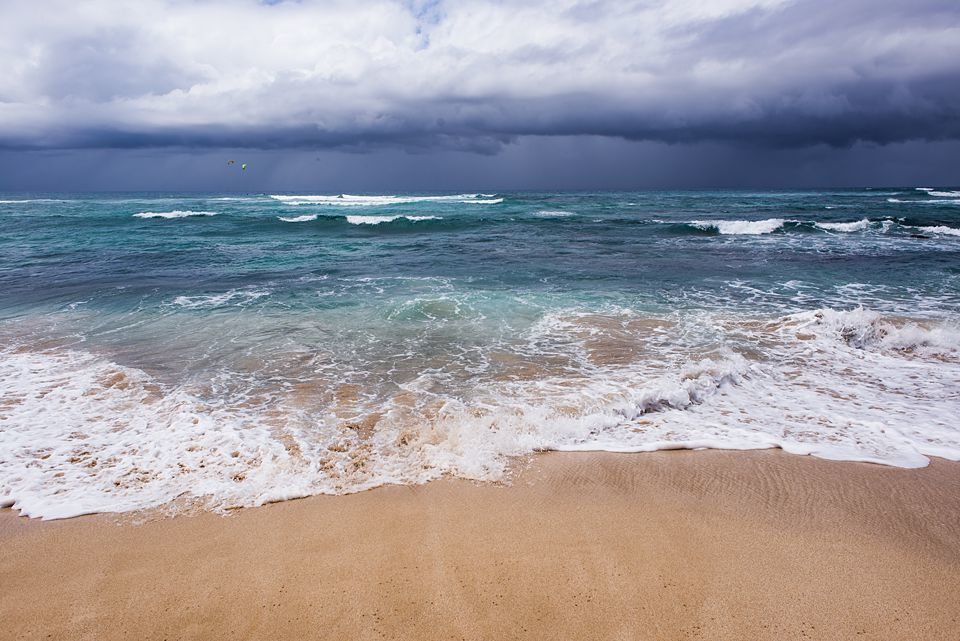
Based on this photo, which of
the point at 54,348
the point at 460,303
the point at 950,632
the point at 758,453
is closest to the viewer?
the point at 950,632

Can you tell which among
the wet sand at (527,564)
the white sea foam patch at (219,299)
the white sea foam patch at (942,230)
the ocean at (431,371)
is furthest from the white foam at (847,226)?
the white sea foam patch at (219,299)

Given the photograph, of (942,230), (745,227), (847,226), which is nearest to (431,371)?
(745,227)

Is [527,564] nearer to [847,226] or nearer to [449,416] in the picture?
[449,416]

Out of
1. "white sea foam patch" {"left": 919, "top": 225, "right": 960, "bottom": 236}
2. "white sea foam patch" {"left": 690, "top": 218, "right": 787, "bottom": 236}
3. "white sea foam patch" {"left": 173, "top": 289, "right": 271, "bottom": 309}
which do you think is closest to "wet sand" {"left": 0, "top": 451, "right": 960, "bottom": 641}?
"white sea foam patch" {"left": 173, "top": 289, "right": 271, "bottom": 309}

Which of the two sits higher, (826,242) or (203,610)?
(826,242)

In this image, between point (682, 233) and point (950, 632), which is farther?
point (682, 233)

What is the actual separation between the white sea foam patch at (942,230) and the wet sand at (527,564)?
27.5 meters

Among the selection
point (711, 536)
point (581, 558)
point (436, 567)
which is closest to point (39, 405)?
point (436, 567)

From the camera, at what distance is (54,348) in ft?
25.3

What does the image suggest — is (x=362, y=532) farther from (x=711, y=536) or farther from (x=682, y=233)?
(x=682, y=233)

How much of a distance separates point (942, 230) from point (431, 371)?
98.2 ft

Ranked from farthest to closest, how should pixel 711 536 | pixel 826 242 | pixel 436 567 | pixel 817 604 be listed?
pixel 826 242
pixel 711 536
pixel 436 567
pixel 817 604

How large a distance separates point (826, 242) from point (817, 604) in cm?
2359

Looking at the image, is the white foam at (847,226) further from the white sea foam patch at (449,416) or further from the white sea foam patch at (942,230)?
the white sea foam patch at (449,416)
